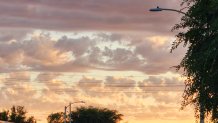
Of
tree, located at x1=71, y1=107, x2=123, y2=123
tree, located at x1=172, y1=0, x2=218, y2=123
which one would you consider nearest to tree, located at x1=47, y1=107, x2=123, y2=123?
tree, located at x1=71, y1=107, x2=123, y2=123

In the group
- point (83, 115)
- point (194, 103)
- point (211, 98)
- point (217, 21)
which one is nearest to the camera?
point (217, 21)

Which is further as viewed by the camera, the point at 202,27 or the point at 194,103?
the point at 194,103

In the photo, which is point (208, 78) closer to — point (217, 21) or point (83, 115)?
point (217, 21)

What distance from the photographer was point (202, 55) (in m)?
25.6

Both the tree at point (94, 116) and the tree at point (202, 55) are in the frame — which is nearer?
the tree at point (202, 55)

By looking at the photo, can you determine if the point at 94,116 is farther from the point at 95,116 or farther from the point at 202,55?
the point at 202,55

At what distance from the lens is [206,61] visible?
81.4 ft

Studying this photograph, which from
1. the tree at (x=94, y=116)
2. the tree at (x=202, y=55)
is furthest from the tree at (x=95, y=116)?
the tree at (x=202, y=55)

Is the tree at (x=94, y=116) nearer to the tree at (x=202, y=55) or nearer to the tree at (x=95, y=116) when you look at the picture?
the tree at (x=95, y=116)

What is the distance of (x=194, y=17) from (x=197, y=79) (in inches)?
110

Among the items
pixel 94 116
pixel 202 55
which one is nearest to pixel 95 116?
pixel 94 116

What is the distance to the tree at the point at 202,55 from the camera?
24.9 metres

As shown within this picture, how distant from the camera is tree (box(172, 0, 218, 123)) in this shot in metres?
24.9

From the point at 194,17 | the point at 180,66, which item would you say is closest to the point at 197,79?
the point at 180,66
